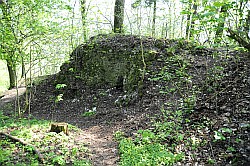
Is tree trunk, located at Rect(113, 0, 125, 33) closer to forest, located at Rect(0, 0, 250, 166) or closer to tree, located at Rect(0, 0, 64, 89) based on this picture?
forest, located at Rect(0, 0, 250, 166)

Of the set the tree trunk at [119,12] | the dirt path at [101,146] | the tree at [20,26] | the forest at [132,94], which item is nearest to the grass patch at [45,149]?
the forest at [132,94]

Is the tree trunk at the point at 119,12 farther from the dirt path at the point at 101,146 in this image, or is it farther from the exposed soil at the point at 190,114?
the dirt path at the point at 101,146

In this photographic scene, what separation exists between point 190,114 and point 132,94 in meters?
3.22

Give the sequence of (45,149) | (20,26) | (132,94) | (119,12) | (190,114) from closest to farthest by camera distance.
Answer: (45,149) → (190,114) → (20,26) → (132,94) → (119,12)

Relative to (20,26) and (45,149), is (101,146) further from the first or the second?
(20,26)

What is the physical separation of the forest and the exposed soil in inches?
1.0

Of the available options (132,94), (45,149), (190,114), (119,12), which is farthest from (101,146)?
(119,12)

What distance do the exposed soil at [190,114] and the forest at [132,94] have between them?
0.09 feet

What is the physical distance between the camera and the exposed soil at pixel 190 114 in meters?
4.15

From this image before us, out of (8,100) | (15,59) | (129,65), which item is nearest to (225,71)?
(129,65)

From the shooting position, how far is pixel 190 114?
554 centimetres

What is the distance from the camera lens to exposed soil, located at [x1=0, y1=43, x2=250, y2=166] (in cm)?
415

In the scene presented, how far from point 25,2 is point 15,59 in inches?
90.9

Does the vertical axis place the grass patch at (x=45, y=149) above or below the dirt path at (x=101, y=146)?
above
